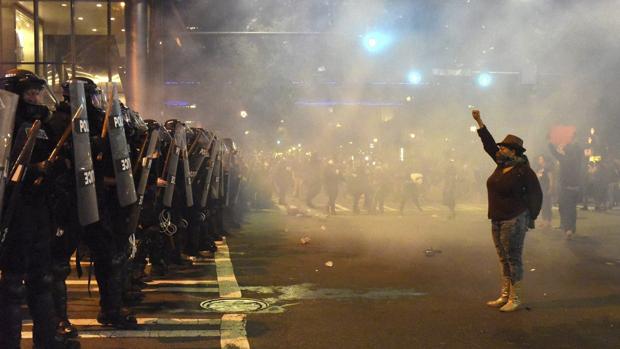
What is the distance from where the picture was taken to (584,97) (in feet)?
73.6

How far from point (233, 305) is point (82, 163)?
2.37 metres

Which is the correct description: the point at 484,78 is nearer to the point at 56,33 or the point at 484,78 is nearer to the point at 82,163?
the point at 56,33

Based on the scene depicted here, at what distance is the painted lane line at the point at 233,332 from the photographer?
458 centimetres

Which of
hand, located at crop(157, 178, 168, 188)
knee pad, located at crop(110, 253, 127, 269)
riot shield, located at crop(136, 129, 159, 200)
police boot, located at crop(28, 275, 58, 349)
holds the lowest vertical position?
police boot, located at crop(28, 275, 58, 349)

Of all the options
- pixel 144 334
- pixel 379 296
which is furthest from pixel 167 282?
pixel 379 296

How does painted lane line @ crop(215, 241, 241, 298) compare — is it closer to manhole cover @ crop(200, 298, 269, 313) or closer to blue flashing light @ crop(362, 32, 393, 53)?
manhole cover @ crop(200, 298, 269, 313)

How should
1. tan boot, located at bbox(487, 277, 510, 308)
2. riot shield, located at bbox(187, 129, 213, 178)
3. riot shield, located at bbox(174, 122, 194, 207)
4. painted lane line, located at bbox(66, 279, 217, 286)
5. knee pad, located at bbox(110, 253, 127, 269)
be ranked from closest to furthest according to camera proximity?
1. knee pad, located at bbox(110, 253, 127, 269)
2. tan boot, located at bbox(487, 277, 510, 308)
3. painted lane line, located at bbox(66, 279, 217, 286)
4. riot shield, located at bbox(174, 122, 194, 207)
5. riot shield, located at bbox(187, 129, 213, 178)

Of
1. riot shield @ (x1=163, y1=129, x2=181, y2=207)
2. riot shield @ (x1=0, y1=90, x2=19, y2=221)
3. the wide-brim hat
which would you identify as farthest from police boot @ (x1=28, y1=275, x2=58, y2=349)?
the wide-brim hat

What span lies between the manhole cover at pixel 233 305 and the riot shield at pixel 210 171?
282cm

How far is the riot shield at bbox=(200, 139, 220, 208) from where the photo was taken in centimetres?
874

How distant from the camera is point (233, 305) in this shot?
5.84m

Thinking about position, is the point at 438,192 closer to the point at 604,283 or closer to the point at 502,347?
the point at 604,283

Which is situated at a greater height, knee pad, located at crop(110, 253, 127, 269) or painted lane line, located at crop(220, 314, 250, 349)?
knee pad, located at crop(110, 253, 127, 269)

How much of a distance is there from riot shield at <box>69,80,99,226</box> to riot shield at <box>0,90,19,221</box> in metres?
0.71
